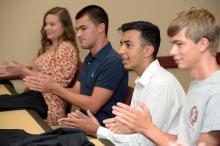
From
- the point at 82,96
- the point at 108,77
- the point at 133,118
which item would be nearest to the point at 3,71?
the point at 82,96

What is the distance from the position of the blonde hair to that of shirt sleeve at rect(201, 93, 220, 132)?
0.25m

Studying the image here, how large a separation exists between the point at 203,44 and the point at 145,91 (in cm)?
47

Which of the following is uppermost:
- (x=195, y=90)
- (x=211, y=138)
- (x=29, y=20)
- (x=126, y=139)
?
(x=29, y=20)

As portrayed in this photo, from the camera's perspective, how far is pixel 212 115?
1515 mm

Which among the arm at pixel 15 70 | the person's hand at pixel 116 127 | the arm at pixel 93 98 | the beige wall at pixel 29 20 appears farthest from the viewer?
the beige wall at pixel 29 20

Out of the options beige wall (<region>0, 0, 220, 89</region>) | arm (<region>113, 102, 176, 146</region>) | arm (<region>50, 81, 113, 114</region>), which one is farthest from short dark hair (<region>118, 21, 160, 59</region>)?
beige wall (<region>0, 0, 220, 89</region>)

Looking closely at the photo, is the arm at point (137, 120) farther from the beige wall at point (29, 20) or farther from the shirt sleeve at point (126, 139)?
the beige wall at point (29, 20)

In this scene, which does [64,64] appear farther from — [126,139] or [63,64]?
[126,139]

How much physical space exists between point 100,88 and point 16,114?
1.76 feet

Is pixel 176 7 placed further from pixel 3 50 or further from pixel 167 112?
pixel 167 112

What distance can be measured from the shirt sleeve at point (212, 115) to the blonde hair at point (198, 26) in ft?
0.81

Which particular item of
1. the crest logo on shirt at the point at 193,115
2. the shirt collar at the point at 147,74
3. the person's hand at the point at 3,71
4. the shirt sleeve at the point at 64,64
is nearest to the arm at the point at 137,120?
the crest logo on shirt at the point at 193,115

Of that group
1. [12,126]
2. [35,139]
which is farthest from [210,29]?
[12,126]

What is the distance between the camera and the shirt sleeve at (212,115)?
1.50 meters
